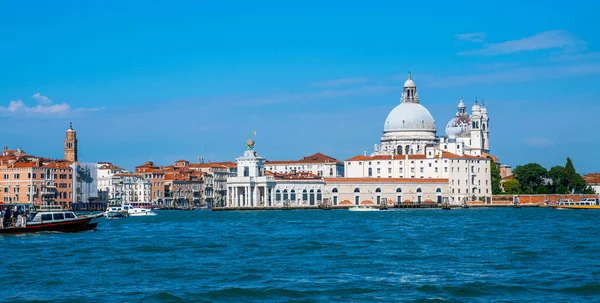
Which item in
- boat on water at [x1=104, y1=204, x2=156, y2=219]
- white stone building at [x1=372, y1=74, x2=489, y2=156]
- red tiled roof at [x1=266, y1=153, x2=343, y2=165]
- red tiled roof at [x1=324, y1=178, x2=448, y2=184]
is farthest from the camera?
red tiled roof at [x1=266, y1=153, x2=343, y2=165]

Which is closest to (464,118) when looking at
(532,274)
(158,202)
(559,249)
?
(158,202)

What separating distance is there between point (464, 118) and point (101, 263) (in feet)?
281

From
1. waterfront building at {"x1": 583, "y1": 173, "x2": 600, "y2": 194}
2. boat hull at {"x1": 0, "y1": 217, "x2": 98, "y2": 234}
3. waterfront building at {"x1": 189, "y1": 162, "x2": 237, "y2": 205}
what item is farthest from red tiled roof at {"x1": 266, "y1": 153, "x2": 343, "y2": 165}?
boat hull at {"x1": 0, "y1": 217, "x2": 98, "y2": 234}

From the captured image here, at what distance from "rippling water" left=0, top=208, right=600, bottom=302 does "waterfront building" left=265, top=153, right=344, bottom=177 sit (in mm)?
72777

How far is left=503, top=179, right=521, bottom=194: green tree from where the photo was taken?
89000mm

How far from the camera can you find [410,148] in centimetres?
9225

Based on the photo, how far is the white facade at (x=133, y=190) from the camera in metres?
94.3

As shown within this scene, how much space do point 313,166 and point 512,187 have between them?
84.3ft

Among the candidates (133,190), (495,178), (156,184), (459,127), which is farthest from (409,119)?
(133,190)

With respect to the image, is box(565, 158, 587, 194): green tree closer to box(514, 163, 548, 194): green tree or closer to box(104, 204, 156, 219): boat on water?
box(514, 163, 548, 194): green tree

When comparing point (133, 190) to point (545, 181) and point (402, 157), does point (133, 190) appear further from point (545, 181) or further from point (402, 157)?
point (545, 181)

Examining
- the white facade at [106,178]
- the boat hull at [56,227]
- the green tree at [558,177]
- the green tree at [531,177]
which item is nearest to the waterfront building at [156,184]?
the white facade at [106,178]

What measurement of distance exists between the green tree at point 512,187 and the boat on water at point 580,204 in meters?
7.16

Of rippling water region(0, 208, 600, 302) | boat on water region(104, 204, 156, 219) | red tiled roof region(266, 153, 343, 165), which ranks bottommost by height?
rippling water region(0, 208, 600, 302)
